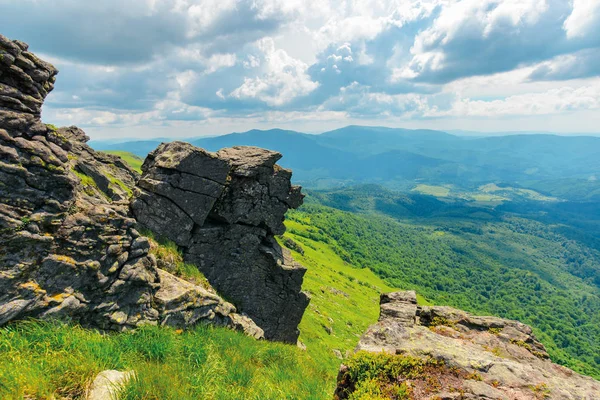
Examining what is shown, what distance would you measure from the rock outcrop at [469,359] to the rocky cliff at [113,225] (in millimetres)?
9908

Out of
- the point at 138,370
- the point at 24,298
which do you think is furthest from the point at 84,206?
the point at 138,370

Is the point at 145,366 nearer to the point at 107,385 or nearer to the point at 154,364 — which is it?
the point at 154,364

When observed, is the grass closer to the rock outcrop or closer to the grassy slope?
the grassy slope

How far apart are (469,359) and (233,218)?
18.5m

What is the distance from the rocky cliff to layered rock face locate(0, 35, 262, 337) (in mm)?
38

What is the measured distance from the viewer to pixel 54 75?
46.0ft

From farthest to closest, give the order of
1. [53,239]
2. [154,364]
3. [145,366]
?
[53,239]
[154,364]
[145,366]

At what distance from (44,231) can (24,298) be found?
8.21 feet

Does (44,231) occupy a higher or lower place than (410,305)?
higher

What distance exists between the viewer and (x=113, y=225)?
14.1 metres

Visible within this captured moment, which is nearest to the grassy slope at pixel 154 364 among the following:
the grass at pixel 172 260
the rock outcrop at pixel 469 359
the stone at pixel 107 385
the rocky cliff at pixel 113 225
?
the stone at pixel 107 385

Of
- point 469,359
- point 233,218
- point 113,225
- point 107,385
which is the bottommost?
point 233,218

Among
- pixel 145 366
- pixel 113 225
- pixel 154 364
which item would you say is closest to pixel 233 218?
pixel 113 225

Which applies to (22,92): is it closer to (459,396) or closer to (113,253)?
(113,253)
